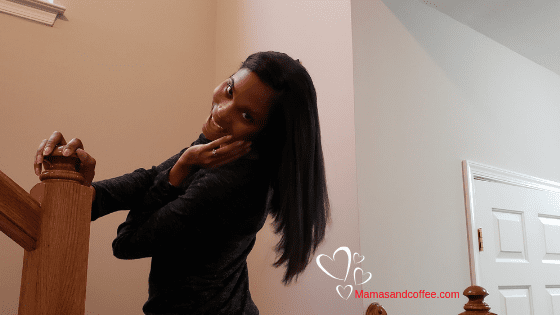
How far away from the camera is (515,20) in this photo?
2.36 m

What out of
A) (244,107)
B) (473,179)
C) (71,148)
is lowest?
(71,148)

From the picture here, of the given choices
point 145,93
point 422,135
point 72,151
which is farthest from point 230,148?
point 145,93

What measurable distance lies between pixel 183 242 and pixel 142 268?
1363mm

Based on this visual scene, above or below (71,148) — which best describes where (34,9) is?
above

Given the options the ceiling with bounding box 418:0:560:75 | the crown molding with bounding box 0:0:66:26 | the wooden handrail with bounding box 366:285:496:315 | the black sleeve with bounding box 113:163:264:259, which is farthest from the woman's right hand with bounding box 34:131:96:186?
the ceiling with bounding box 418:0:560:75

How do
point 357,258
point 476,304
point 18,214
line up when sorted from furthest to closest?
1. point 357,258
2. point 476,304
3. point 18,214

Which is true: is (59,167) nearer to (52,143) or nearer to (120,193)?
(52,143)

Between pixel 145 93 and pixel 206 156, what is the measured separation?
1.49 metres

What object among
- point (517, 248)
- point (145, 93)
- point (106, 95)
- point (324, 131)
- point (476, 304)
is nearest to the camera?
point (476, 304)

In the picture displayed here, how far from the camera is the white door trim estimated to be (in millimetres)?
1996

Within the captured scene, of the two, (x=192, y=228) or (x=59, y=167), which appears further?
(x=192, y=228)

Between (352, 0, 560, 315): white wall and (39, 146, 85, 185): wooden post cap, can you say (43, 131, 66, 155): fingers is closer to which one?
(39, 146, 85, 185): wooden post cap

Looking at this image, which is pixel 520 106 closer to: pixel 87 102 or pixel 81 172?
pixel 87 102

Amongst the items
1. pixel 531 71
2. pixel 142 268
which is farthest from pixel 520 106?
pixel 142 268
